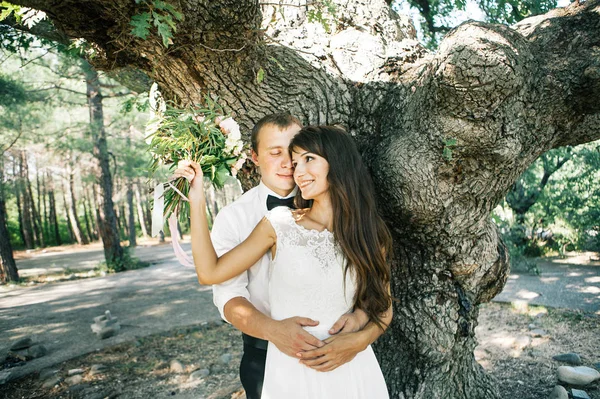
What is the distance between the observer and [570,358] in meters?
4.61

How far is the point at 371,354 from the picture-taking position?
7.83 feet

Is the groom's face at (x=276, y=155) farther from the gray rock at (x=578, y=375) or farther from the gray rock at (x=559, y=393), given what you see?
the gray rock at (x=578, y=375)

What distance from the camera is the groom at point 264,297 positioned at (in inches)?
82.5

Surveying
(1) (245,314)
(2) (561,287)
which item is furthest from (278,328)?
(2) (561,287)

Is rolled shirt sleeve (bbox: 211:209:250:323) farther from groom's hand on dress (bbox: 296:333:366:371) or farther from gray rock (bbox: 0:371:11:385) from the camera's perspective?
gray rock (bbox: 0:371:11:385)

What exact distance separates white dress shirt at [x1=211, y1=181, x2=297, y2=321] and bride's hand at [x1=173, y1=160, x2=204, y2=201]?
235 millimetres

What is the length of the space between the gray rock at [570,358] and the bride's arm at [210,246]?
4232 millimetres

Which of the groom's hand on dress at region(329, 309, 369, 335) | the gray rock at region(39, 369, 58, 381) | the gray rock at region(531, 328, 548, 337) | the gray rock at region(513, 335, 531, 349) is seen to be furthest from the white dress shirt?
the gray rock at region(531, 328, 548, 337)

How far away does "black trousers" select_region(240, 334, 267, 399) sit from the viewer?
96.3 inches

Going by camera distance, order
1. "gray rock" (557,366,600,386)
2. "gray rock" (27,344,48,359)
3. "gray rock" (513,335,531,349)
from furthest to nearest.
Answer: "gray rock" (27,344,48,359)
"gray rock" (513,335,531,349)
"gray rock" (557,366,600,386)

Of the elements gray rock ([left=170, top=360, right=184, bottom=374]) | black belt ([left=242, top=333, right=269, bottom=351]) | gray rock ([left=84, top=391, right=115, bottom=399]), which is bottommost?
gray rock ([left=170, top=360, right=184, bottom=374])

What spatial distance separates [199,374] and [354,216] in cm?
378

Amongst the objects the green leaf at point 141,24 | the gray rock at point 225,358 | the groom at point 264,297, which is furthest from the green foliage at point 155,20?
the gray rock at point 225,358

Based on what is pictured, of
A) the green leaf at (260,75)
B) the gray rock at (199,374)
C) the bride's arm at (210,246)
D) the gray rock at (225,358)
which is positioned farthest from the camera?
the gray rock at (225,358)
